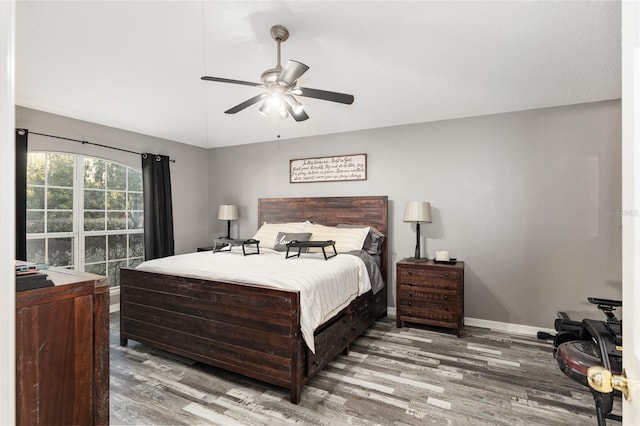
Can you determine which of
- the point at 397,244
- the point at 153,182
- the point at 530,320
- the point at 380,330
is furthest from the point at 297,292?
the point at 153,182

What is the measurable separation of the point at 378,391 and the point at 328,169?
2900 mm

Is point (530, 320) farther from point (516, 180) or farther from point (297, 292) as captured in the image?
point (297, 292)

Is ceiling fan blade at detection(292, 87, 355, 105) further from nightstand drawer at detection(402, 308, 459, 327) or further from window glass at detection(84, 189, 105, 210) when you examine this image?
window glass at detection(84, 189, 105, 210)

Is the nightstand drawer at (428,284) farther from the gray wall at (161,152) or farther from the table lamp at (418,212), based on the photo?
the gray wall at (161,152)

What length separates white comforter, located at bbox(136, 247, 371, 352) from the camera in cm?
233

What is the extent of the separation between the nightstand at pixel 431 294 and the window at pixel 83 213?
3665 mm

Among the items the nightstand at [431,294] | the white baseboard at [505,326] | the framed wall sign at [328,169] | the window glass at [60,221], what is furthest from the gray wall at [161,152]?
the white baseboard at [505,326]

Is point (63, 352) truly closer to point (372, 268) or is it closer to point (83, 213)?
point (372, 268)

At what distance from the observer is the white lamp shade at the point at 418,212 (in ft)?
11.9

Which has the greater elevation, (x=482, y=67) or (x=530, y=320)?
(x=482, y=67)

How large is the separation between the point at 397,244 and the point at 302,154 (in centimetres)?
186

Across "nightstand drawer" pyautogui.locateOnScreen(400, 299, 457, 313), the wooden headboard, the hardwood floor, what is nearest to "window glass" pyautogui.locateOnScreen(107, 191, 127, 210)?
the wooden headboard

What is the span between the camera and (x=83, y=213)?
3.94 m

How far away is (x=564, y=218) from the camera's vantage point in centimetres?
335
